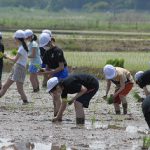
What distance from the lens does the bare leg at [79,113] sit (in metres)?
14.3

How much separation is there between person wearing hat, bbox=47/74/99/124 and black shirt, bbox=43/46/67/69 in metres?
0.91

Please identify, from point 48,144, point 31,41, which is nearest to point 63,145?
point 48,144

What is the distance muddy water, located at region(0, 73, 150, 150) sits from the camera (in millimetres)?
12195

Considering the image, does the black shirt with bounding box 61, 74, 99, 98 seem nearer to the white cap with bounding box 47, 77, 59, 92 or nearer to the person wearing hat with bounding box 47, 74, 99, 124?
the person wearing hat with bounding box 47, 74, 99, 124

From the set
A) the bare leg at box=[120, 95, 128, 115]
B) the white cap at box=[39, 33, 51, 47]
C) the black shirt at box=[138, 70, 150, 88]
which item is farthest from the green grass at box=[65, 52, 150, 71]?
the black shirt at box=[138, 70, 150, 88]

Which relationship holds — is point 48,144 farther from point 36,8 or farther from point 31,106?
point 36,8

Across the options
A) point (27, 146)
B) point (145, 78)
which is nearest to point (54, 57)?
point (145, 78)

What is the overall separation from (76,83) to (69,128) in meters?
0.86

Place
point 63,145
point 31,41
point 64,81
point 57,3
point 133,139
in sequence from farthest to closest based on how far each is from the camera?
point 57,3
point 31,41
point 64,81
point 133,139
point 63,145

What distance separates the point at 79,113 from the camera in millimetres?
14359

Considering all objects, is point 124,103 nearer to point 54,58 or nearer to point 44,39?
point 54,58

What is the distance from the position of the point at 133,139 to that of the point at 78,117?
1.91 metres

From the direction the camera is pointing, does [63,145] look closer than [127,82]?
Yes

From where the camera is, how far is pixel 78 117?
14422mm
